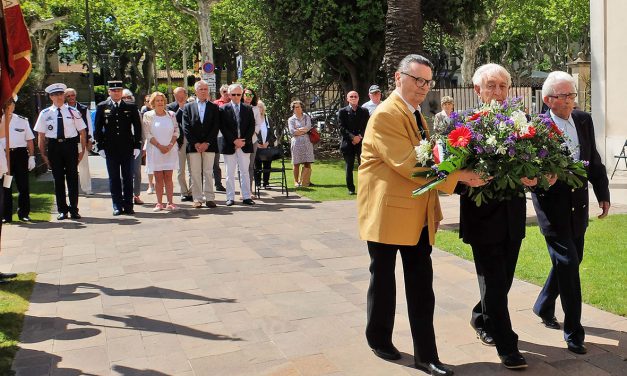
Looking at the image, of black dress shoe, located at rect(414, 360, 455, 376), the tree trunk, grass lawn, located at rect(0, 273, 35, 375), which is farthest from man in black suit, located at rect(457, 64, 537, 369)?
the tree trunk

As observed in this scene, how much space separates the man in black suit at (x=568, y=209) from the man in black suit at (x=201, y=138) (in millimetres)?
7555

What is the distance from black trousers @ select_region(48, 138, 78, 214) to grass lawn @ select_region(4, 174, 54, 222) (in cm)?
44

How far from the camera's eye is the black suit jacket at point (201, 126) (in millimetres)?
12094

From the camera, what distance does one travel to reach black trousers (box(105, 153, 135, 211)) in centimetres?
1170

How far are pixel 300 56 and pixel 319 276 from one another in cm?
1410

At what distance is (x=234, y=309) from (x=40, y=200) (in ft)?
29.2

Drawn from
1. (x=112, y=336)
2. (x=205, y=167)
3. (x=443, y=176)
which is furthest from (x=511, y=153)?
(x=205, y=167)

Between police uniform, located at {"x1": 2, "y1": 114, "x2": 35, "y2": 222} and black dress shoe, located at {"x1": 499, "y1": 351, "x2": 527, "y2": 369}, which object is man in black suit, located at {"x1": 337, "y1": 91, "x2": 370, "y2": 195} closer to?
police uniform, located at {"x1": 2, "y1": 114, "x2": 35, "y2": 222}

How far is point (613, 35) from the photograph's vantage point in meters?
15.2

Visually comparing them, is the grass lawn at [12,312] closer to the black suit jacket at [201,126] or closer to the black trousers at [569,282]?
the black trousers at [569,282]

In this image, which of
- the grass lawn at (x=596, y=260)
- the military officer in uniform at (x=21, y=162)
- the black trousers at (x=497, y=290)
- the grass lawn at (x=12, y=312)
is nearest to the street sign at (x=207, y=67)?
the military officer in uniform at (x=21, y=162)

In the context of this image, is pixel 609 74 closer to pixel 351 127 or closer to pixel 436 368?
pixel 351 127

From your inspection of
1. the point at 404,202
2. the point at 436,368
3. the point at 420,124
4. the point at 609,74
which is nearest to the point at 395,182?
the point at 404,202

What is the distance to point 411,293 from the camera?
481 cm
